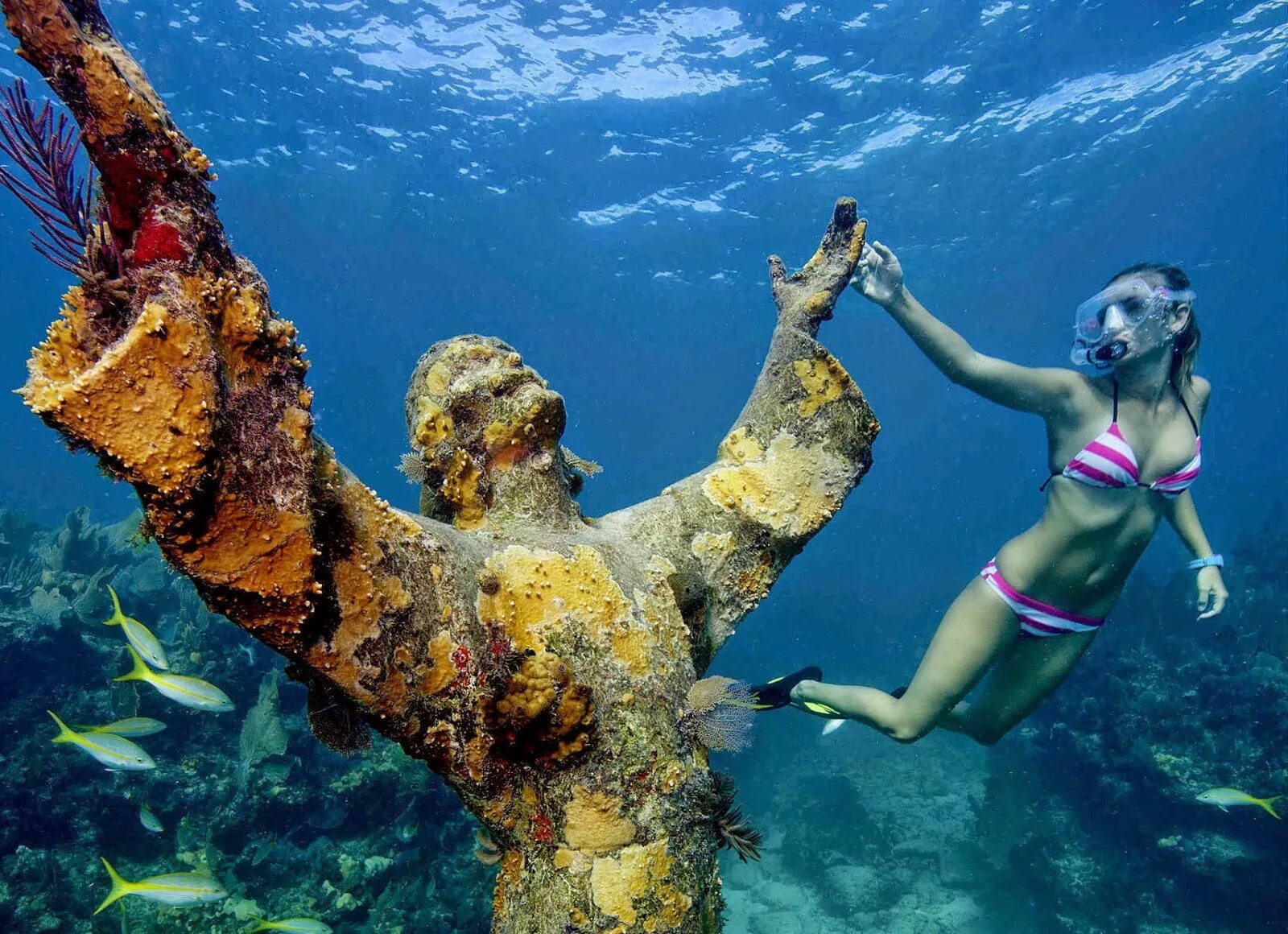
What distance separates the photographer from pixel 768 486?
3.00 meters

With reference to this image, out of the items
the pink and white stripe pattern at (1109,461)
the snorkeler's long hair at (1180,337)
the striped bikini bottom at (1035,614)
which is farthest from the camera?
the striped bikini bottom at (1035,614)

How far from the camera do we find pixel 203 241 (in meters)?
1.40

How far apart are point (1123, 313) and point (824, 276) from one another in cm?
214

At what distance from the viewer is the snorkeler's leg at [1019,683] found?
4715 mm

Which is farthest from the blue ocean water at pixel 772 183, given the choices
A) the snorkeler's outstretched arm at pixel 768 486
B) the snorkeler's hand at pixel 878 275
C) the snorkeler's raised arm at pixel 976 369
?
the snorkeler's raised arm at pixel 976 369

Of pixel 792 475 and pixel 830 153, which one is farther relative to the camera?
pixel 830 153

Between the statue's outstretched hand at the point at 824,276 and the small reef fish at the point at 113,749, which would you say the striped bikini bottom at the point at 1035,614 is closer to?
the statue's outstretched hand at the point at 824,276

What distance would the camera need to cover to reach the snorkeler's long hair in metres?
4.02

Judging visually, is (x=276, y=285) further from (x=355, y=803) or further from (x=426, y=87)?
(x=355, y=803)

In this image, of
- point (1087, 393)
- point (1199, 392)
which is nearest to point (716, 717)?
point (1087, 393)

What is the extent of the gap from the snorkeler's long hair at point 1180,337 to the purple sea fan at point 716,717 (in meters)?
3.81

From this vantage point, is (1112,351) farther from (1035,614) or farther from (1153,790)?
(1153,790)

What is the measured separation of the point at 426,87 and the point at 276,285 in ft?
91.4

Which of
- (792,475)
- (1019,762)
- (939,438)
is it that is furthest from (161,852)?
(939,438)
